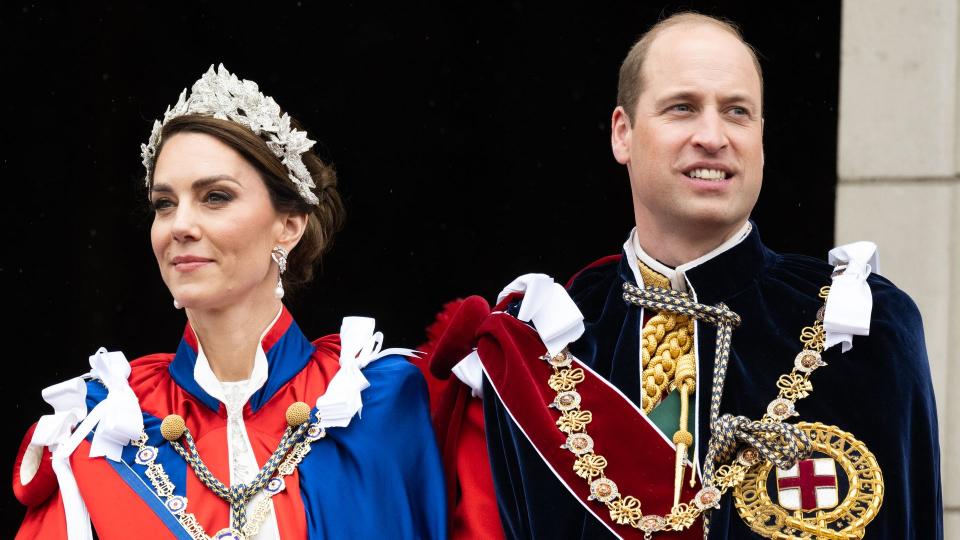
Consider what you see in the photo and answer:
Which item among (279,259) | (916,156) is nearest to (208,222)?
(279,259)

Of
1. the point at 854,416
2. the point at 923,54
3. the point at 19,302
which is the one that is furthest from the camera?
the point at 19,302

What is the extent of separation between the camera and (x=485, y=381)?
3.52 m

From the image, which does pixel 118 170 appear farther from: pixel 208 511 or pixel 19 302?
pixel 208 511

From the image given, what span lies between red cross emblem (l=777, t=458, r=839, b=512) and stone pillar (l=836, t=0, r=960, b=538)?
70.5 inches

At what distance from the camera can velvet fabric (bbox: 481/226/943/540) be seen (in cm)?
320

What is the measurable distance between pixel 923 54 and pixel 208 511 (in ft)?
8.63

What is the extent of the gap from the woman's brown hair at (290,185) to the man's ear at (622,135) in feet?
2.35

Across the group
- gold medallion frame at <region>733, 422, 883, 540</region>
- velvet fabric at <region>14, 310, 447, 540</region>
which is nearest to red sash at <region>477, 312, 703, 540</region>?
gold medallion frame at <region>733, 422, 883, 540</region>

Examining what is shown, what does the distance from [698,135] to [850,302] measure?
46 cm

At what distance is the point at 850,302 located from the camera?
10.6 feet

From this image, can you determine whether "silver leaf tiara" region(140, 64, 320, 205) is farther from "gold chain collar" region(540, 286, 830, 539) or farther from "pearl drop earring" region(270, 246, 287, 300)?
"gold chain collar" region(540, 286, 830, 539)

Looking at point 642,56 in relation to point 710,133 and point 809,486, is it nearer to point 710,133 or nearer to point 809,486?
point 710,133

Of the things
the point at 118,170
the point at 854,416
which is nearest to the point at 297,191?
the point at 854,416

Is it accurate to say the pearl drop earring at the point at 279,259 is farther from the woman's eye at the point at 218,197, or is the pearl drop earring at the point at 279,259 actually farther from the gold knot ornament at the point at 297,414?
the gold knot ornament at the point at 297,414
